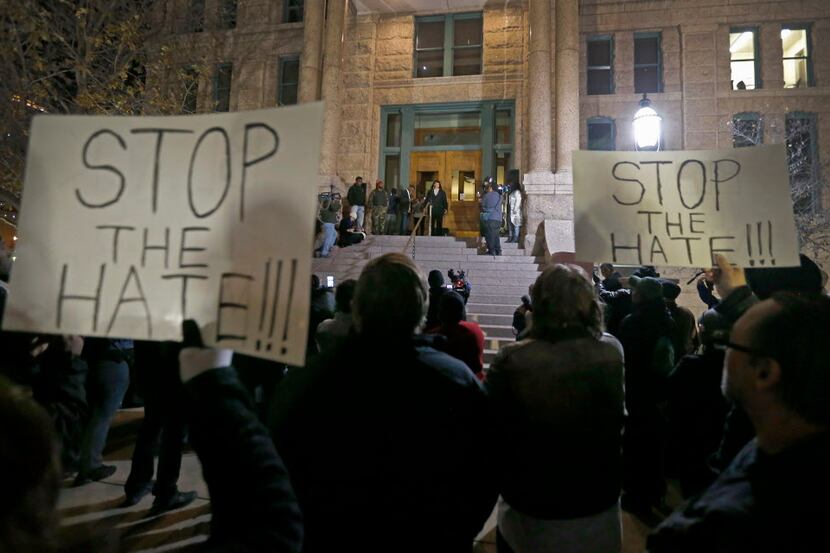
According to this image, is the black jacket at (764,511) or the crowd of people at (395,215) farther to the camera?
the crowd of people at (395,215)

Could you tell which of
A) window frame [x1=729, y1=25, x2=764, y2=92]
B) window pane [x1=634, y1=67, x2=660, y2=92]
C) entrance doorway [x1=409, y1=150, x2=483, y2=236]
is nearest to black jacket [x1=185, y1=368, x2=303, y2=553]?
entrance doorway [x1=409, y1=150, x2=483, y2=236]

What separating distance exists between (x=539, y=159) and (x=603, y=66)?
584 cm

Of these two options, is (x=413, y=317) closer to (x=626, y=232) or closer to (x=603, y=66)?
(x=626, y=232)

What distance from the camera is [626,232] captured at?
113 inches

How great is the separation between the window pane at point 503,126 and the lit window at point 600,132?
2928 mm

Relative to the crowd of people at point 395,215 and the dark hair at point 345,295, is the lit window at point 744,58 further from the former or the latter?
the dark hair at point 345,295

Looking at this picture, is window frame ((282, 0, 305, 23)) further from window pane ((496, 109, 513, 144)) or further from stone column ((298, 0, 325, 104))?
window pane ((496, 109, 513, 144))

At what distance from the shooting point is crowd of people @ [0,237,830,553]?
46.9 inches

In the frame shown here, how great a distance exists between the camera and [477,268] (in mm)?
12953

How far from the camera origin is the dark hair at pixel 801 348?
4.35 feet

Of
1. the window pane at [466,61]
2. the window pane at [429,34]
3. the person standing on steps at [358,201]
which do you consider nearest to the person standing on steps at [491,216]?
the person standing on steps at [358,201]

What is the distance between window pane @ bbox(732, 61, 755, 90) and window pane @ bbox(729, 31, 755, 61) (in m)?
0.25

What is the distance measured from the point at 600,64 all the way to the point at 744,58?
501cm

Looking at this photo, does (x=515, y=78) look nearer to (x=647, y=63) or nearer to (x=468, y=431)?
(x=647, y=63)
